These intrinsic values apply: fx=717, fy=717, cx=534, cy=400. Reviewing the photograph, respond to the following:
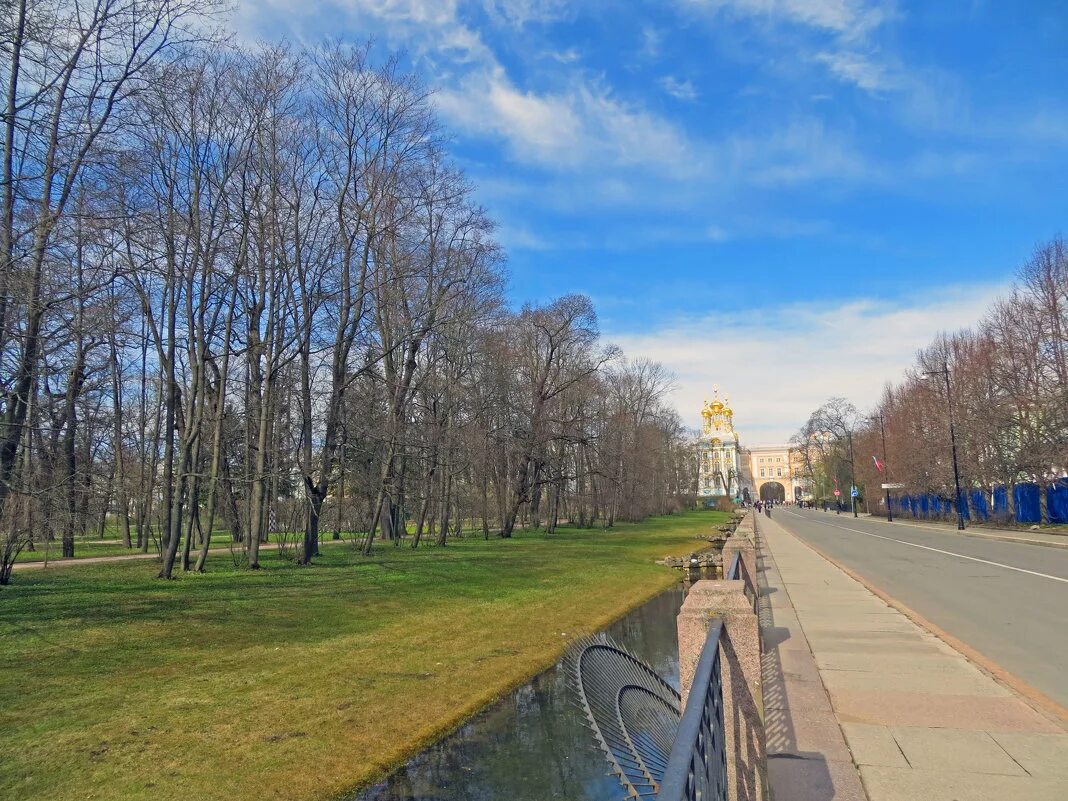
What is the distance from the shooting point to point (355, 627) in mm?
13078

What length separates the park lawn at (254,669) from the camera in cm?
650

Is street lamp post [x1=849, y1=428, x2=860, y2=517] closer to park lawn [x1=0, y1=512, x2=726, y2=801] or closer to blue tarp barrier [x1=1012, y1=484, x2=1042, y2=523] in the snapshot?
blue tarp barrier [x1=1012, y1=484, x2=1042, y2=523]

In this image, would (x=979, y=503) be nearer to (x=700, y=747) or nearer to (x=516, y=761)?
(x=516, y=761)

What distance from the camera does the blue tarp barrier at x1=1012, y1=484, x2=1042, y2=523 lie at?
43844 mm

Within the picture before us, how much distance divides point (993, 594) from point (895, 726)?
33.6 feet

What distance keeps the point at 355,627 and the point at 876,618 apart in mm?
8822

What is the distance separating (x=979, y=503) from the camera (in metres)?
52.1

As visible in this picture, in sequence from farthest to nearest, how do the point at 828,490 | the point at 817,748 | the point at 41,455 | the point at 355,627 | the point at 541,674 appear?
the point at 828,490, the point at 41,455, the point at 355,627, the point at 541,674, the point at 817,748

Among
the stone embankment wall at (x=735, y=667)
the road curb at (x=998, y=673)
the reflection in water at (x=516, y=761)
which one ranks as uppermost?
the stone embankment wall at (x=735, y=667)

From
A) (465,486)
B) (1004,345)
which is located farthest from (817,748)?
(1004,345)

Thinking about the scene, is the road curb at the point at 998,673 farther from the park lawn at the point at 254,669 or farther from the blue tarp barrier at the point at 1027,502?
the blue tarp barrier at the point at 1027,502

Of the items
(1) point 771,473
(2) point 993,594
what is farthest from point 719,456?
(2) point 993,594

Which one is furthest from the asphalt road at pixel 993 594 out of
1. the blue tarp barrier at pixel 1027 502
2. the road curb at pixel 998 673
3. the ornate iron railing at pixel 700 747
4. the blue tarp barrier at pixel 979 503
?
the blue tarp barrier at pixel 979 503

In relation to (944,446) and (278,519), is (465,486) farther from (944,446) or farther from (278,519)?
(944,446)
